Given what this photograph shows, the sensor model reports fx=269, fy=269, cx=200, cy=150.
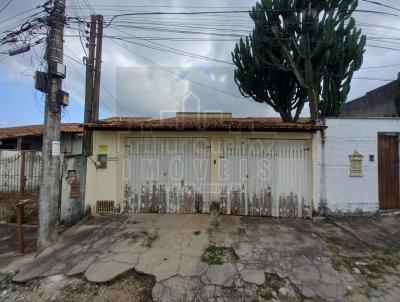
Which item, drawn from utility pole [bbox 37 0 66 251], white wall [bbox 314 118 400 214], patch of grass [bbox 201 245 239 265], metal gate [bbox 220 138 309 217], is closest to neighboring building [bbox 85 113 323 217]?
metal gate [bbox 220 138 309 217]

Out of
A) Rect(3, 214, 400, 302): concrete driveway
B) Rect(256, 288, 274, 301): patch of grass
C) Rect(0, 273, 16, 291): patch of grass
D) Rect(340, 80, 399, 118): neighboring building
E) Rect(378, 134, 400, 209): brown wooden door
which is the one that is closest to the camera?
Rect(256, 288, 274, 301): patch of grass

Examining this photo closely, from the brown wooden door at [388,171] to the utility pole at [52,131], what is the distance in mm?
8238

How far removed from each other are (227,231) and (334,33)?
273 inches

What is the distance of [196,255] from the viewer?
517 cm

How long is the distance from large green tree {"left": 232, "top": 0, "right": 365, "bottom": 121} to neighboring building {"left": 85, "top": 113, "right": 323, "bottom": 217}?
1982 millimetres

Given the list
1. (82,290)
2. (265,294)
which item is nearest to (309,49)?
(265,294)

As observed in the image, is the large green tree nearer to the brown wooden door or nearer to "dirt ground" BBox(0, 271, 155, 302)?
the brown wooden door

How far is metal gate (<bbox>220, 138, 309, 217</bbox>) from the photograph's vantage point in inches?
285

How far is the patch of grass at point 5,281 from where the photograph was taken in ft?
15.0

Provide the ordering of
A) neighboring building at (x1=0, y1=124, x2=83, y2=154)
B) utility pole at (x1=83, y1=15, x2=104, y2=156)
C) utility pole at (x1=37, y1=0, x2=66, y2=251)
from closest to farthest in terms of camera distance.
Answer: utility pole at (x1=37, y1=0, x2=66, y2=251), utility pole at (x1=83, y1=15, x2=104, y2=156), neighboring building at (x1=0, y1=124, x2=83, y2=154)

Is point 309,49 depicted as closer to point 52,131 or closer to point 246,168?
point 246,168

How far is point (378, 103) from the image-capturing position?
1378 centimetres

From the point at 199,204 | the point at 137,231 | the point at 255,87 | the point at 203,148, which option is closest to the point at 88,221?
the point at 137,231

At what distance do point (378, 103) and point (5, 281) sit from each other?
1617 cm
